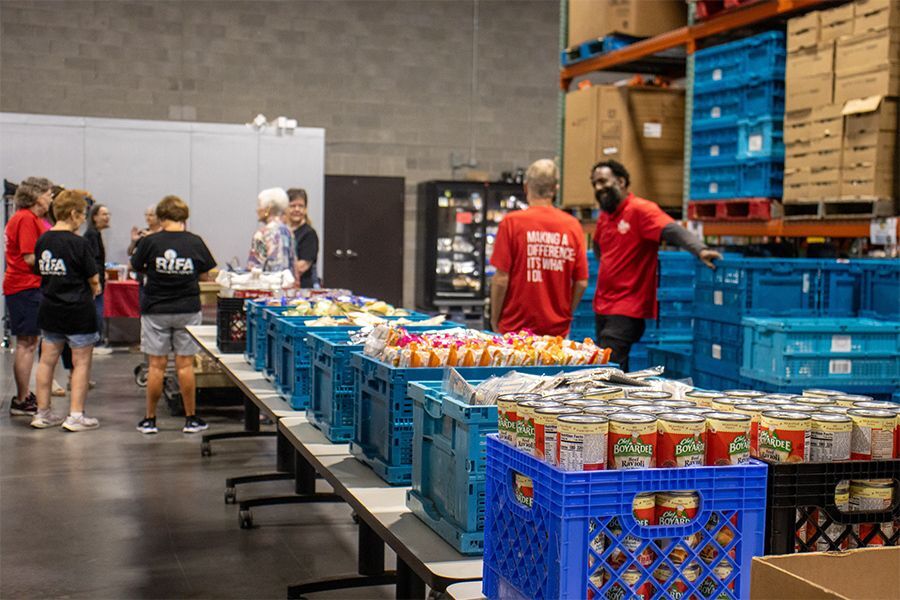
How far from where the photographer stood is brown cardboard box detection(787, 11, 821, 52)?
574cm

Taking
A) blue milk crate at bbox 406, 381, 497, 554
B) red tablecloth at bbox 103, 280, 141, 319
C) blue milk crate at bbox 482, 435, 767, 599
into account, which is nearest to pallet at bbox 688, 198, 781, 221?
blue milk crate at bbox 406, 381, 497, 554

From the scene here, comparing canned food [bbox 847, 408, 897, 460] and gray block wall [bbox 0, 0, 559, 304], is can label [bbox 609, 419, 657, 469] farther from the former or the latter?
gray block wall [bbox 0, 0, 559, 304]

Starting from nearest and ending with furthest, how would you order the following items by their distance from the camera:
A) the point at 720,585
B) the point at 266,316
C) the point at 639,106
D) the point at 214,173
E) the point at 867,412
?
the point at 720,585 < the point at 867,412 < the point at 266,316 < the point at 639,106 < the point at 214,173

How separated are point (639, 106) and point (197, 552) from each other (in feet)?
15.5

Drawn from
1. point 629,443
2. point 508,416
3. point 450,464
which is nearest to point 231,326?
point 450,464

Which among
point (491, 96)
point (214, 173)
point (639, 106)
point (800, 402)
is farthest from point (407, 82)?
point (800, 402)

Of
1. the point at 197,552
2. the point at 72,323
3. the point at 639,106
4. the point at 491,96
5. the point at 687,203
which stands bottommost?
the point at 197,552

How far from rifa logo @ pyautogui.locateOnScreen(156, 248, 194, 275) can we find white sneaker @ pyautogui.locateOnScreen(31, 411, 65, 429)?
1.81 meters

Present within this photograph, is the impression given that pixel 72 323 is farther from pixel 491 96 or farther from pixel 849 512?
pixel 491 96

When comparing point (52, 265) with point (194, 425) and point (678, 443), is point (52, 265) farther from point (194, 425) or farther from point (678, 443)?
point (678, 443)

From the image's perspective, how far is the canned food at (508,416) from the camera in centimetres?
199

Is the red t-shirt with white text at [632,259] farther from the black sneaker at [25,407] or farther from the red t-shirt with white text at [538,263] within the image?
the black sneaker at [25,407]

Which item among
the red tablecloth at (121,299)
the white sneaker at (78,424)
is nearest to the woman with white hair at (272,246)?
the white sneaker at (78,424)

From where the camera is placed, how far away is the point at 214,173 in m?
13.4
